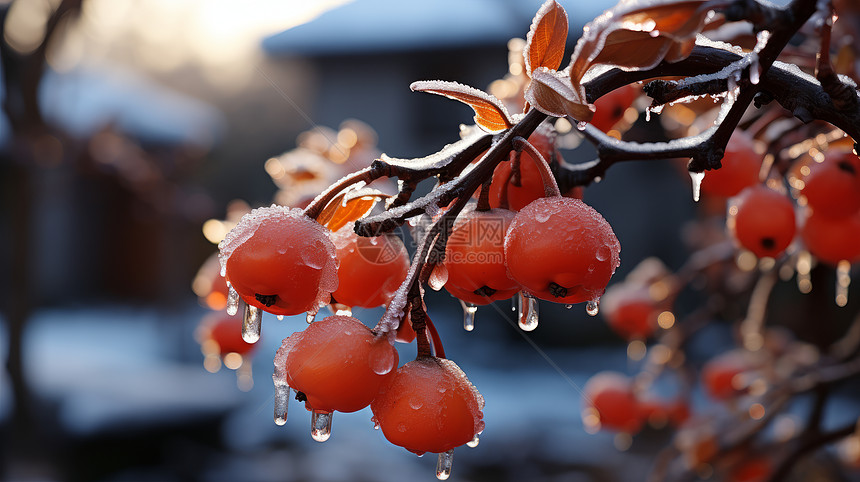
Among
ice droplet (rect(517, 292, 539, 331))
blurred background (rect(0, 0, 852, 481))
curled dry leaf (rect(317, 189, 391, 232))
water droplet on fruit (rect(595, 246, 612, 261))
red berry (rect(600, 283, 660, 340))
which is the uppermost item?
curled dry leaf (rect(317, 189, 391, 232))

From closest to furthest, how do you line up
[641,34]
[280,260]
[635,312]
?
[641,34] < [280,260] < [635,312]

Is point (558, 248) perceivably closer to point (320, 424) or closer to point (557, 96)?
point (557, 96)

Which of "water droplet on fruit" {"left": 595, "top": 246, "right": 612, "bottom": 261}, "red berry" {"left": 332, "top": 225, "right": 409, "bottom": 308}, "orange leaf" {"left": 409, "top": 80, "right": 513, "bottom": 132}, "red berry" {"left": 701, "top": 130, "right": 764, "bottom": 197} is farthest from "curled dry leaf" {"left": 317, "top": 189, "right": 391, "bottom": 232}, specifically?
"red berry" {"left": 701, "top": 130, "right": 764, "bottom": 197}

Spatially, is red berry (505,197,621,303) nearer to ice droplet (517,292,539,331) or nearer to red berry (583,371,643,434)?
ice droplet (517,292,539,331)

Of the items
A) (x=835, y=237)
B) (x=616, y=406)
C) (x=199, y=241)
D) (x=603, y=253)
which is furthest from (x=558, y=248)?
(x=199, y=241)

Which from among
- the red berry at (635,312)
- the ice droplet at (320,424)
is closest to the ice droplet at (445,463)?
the ice droplet at (320,424)
